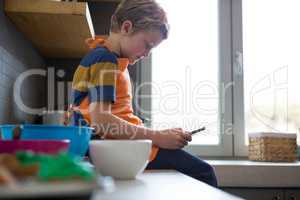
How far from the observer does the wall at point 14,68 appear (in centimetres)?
137

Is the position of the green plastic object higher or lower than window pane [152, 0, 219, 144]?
lower

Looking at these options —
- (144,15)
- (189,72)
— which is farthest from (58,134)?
(189,72)

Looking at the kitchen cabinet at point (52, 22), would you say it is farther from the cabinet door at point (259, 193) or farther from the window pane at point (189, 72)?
the cabinet door at point (259, 193)

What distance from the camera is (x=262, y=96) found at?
2.20 meters

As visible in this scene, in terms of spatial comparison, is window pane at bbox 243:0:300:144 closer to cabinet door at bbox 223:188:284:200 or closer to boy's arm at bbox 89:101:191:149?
cabinet door at bbox 223:188:284:200

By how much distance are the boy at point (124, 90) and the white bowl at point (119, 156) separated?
0.24m

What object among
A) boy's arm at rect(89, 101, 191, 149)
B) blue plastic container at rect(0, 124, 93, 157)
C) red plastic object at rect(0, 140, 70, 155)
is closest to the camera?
red plastic object at rect(0, 140, 70, 155)

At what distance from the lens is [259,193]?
1.77m

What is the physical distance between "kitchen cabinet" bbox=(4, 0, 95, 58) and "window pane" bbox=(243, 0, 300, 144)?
2.93ft

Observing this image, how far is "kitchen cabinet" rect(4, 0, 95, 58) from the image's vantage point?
1.37m

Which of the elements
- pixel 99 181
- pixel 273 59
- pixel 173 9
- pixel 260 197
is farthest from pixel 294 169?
pixel 99 181

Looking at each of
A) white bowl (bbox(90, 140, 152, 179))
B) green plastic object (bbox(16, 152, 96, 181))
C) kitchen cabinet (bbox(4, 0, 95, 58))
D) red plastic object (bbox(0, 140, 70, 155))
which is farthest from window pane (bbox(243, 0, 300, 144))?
green plastic object (bbox(16, 152, 96, 181))

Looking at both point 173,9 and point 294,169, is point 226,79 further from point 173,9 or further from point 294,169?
point 294,169

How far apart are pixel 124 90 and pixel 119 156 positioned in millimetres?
447
